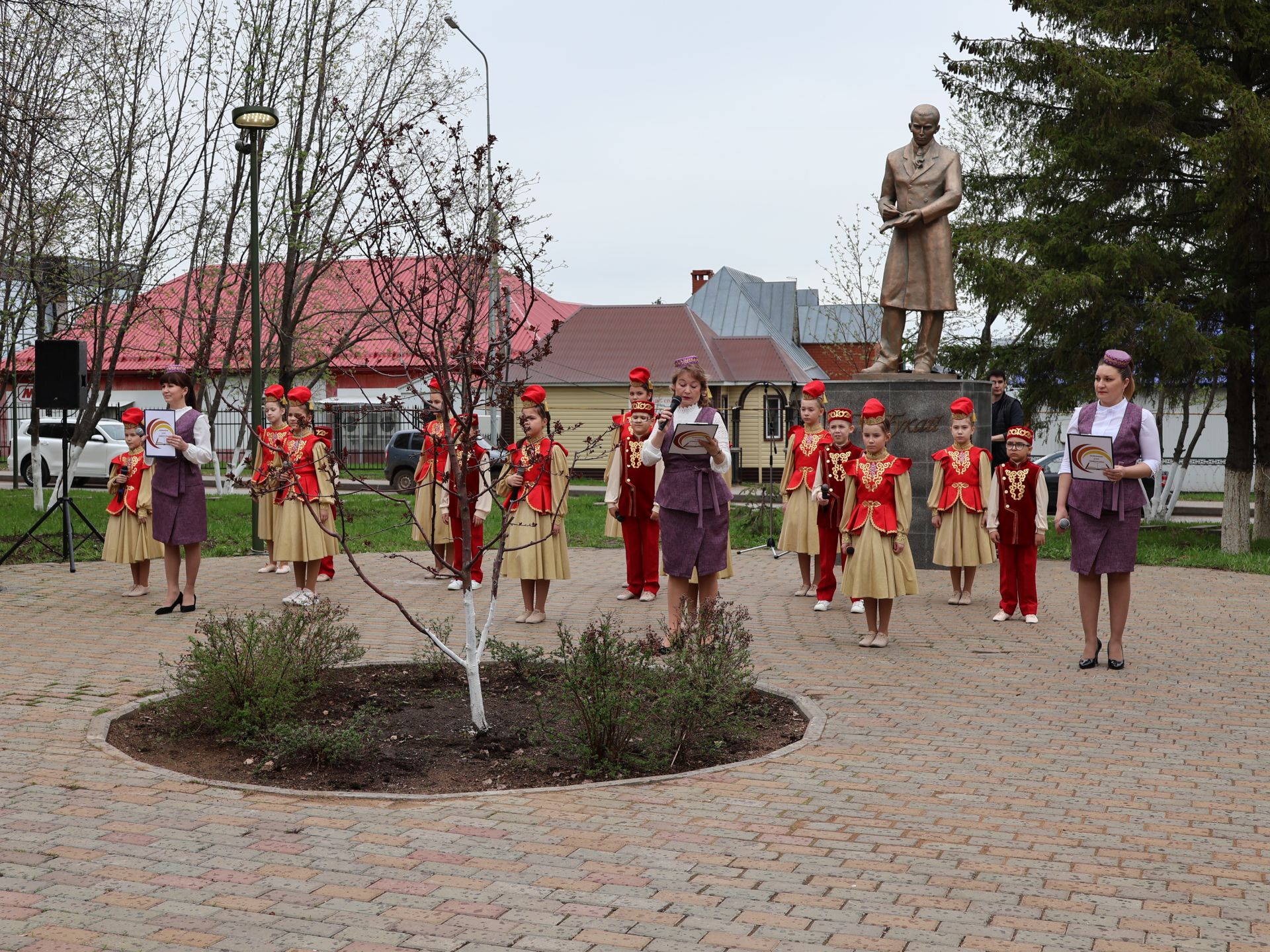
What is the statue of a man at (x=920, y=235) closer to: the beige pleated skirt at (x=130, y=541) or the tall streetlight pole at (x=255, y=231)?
the tall streetlight pole at (x=255, y=231)

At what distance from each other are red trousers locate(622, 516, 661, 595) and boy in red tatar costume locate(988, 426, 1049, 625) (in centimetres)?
306

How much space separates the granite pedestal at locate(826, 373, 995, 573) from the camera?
48.0 ft

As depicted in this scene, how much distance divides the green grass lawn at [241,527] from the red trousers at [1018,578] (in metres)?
6.32

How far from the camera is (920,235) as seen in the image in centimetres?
1480

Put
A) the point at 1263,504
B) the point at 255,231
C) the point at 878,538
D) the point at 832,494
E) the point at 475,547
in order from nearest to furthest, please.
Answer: the point at 878,538 → the point at 832,494 → the point at 475,547 → the point at 255,231 → the point at 1263,504

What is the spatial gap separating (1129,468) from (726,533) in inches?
104

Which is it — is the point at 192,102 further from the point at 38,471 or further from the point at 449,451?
the point at 449,451

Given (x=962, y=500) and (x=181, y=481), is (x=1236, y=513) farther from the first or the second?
(x=181, y=481)

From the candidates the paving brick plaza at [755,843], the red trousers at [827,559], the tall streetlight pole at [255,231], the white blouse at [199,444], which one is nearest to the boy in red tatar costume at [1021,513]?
the red trousers at [827,559]

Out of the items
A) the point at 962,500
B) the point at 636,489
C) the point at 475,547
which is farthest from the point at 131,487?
the point at 962,500

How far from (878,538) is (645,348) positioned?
31017mm

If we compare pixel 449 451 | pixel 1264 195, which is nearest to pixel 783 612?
pixel 449 451

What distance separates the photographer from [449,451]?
252 inches

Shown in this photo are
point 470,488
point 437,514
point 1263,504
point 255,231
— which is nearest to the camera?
point 470,488
